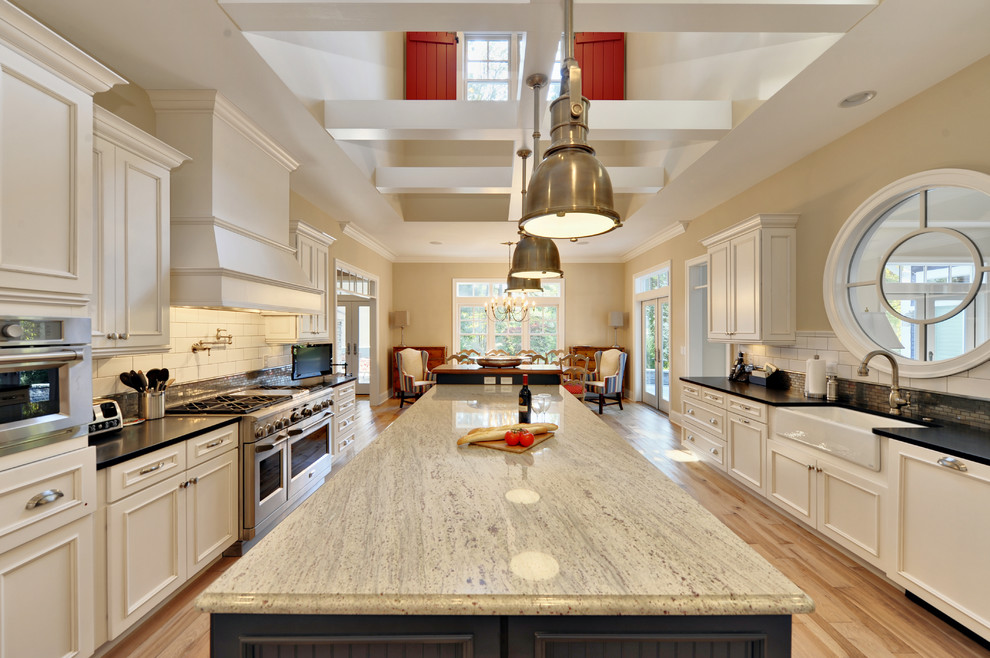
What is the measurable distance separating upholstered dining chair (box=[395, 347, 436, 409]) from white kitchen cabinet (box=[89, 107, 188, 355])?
15.7ft

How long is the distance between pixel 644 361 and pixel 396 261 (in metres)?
5.15

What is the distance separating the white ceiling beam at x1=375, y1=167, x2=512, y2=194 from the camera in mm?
4227

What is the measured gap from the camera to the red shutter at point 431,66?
438 centimetres

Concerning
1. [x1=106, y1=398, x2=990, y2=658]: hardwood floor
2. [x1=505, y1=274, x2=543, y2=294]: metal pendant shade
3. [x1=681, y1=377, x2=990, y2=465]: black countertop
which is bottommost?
[x1=106, y1=398, x2=990, y2=658]: hardwood floor

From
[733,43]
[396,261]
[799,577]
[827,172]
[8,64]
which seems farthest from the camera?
[396,261]

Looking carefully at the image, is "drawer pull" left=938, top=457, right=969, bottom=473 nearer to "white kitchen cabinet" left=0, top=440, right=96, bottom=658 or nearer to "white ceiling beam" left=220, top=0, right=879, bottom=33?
"white ceiling beam" left=220, top=0, right=879, bottom=33

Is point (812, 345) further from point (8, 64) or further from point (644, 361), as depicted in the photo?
point (8, 64)

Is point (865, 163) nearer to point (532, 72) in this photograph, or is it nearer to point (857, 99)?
point (857, 99)

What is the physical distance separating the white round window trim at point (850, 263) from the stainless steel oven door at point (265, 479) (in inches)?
161

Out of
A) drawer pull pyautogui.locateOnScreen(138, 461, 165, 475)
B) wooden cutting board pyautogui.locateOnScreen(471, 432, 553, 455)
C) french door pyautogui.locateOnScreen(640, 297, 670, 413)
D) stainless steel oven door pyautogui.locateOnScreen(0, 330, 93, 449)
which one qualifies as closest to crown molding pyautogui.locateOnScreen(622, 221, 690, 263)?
french door pyautogui.locateOnScreen(640, 297, 670, 413)

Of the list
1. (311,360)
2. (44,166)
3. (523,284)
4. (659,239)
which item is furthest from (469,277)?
(44,166)

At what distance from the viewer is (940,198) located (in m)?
2.50

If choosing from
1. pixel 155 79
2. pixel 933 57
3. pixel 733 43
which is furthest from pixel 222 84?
pixel 933 57

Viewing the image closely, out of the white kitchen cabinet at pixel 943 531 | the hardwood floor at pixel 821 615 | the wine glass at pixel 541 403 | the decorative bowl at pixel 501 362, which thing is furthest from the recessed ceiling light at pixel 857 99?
the decorative bowl at pixel 501 362
